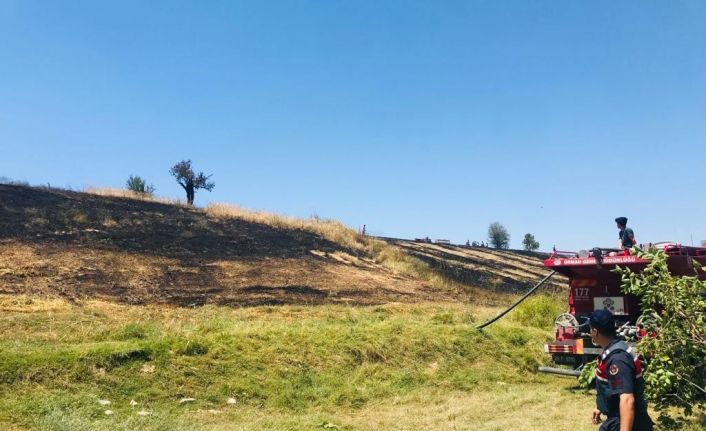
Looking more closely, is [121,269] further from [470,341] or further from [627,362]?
[627,362]

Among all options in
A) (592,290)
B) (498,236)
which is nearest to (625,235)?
(592,290)

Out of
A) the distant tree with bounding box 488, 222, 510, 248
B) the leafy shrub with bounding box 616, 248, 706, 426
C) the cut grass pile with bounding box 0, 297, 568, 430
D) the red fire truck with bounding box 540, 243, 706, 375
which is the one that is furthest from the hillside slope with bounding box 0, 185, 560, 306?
the distant tree with bounding box 488, 222, 510, 248

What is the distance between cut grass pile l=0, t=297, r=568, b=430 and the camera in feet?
24.0

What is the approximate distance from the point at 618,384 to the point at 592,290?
7.59 metres

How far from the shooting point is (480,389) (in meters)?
9.98

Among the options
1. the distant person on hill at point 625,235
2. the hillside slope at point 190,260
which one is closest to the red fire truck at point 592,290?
the distant person on hill at point 625,235

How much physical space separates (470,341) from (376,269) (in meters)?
13.2

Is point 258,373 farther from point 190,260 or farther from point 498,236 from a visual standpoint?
point 498,236

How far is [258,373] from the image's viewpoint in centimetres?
913

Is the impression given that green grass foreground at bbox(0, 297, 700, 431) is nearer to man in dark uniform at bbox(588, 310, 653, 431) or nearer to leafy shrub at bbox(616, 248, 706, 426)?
leafy shrub at bbox(616, 248, 706, 426)

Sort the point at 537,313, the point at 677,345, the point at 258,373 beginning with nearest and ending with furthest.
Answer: the point at 677,345 → the point at 258,373 → the point at 537,313

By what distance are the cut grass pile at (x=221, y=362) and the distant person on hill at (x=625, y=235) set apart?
303 centimetres

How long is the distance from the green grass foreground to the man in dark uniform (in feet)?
10.6

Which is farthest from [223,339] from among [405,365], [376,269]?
[376,269]
